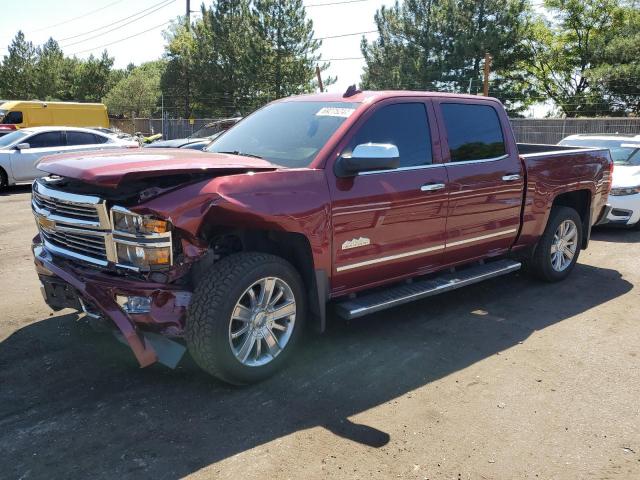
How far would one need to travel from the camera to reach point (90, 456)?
295 cm

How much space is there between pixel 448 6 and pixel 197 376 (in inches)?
1441

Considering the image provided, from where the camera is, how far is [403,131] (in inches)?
182

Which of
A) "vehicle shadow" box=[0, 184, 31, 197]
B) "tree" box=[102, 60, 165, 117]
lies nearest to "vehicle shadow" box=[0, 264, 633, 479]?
"vehicle shadow" box=[0, 184, 31, 197]

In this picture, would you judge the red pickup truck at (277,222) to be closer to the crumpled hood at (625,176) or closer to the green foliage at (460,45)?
the crumpled hood at (625,176)

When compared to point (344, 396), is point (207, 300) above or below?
above

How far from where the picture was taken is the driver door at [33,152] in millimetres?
13367

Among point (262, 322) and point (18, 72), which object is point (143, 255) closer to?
point (262, 322)

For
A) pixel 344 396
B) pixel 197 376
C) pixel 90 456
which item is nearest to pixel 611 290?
pixel 344 396

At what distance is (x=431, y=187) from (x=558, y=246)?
8.32 ft

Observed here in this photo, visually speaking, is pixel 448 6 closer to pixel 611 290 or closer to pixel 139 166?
pixel 611 290

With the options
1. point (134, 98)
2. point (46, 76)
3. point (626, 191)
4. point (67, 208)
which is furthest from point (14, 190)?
point (46, 76)

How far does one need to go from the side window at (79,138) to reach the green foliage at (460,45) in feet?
83.5

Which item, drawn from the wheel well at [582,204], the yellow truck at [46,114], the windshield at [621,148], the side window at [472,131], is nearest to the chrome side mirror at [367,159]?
the side window at [472,131]

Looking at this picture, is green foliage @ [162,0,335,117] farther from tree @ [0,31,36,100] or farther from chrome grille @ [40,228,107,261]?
chrome grille @ [40,228,107,261]
